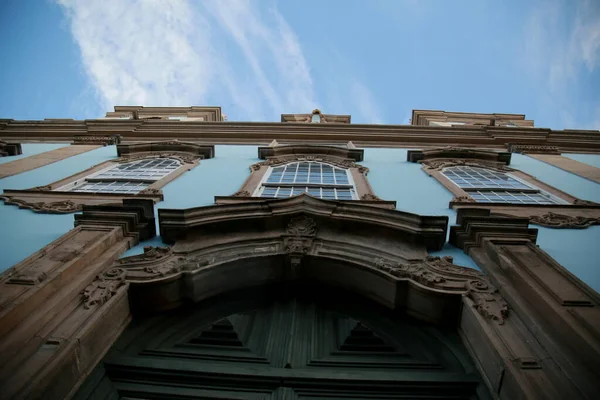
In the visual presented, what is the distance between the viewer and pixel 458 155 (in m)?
11.0

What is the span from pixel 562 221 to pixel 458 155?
4958mm

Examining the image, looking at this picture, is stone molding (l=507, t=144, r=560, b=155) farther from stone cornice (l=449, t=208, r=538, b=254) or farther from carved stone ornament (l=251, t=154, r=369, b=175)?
stone cornice (l=449, t=208, r=538, b=254)

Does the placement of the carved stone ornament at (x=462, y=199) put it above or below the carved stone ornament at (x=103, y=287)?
above

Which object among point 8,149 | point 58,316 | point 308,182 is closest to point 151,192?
point 308,182

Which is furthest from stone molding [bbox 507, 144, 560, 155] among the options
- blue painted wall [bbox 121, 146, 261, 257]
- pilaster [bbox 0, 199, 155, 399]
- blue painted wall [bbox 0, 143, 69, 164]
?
blue painted wall [bbox 0, 143, 69, 164]

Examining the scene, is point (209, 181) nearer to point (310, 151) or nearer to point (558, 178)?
point (310, 151)

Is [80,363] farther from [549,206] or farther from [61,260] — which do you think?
[549,206]

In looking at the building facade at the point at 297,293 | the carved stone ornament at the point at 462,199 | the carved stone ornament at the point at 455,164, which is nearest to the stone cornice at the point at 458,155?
the carved stone ornament at the point at 455,164

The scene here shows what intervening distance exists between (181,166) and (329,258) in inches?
229

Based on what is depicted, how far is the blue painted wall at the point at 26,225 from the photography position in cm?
511

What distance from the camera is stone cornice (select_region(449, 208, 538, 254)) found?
510 cm

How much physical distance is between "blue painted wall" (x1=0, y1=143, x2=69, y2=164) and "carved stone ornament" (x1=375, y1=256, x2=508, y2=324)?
32.7 feet

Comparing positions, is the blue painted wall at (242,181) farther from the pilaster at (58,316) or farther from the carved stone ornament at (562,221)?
the pilaster at (58,316)

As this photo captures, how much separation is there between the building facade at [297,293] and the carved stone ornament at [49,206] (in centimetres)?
5
